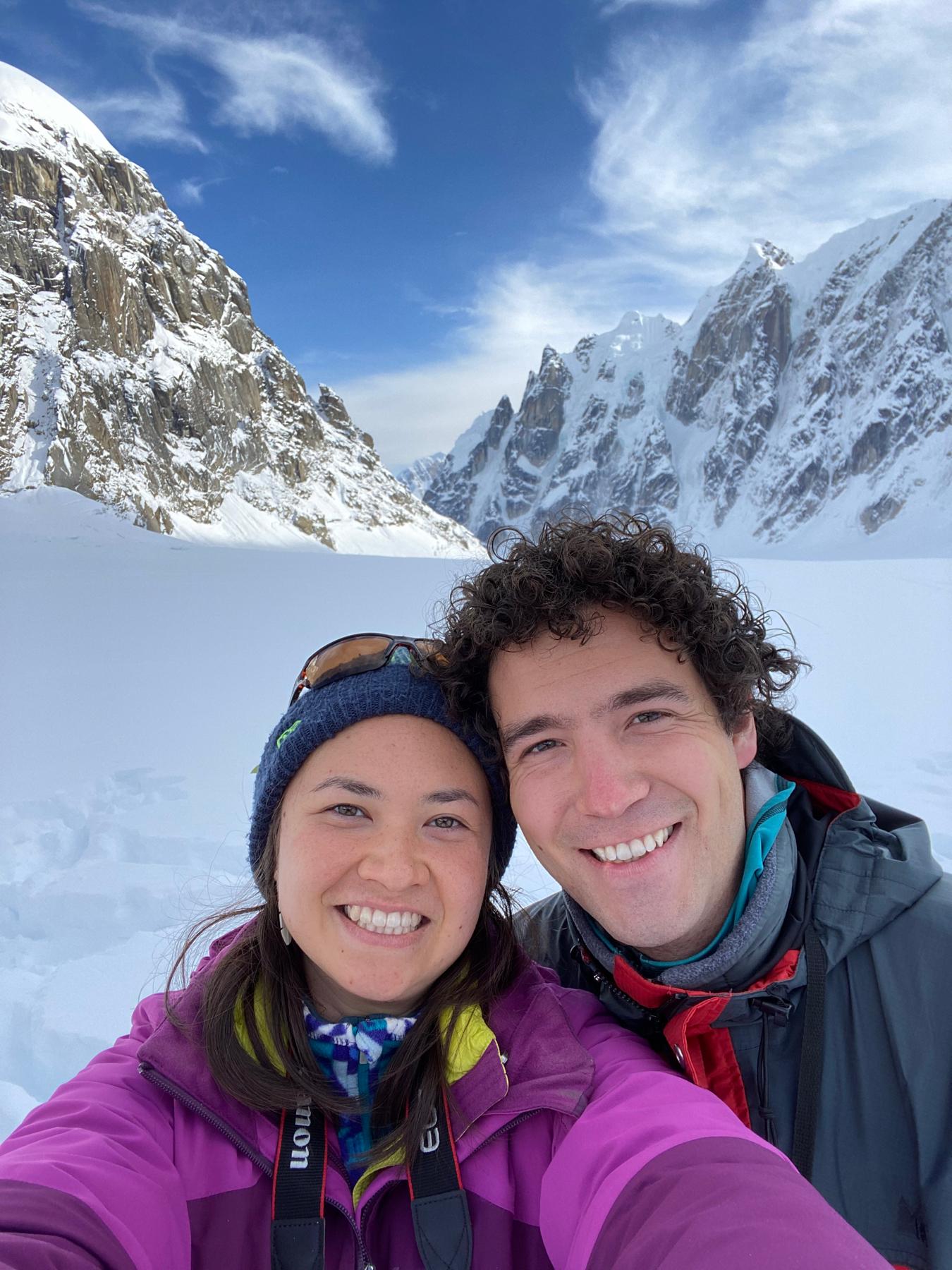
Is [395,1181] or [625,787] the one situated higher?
[625,787]

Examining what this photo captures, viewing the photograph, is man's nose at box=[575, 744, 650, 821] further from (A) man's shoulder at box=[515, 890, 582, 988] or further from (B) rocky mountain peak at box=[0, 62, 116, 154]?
(B) rocky mountain peak at box=[0, 62, 116, 154]

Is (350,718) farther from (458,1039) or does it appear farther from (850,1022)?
(850,1022)

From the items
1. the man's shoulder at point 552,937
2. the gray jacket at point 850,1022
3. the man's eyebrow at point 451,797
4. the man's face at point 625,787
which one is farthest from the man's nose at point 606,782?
the man's shoulder at point 552,937

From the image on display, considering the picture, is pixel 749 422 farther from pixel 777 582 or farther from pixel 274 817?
pixel 274 817

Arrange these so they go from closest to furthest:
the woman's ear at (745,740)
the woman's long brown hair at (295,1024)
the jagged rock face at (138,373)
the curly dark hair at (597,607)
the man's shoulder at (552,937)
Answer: the woman's long brown hair at (295,1024) < the curly dark hair at (597,607) < the woman's ear at (745,740) < the man's shoulder at (552,937) < the jagged rock face at (138,373)

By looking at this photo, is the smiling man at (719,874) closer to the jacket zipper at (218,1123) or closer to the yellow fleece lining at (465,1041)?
the yellow fleece lining at (465,1041)

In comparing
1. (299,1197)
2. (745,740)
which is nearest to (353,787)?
(299,1197)

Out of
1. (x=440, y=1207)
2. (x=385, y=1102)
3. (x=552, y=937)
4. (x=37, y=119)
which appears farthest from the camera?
(x=37, y=119)
